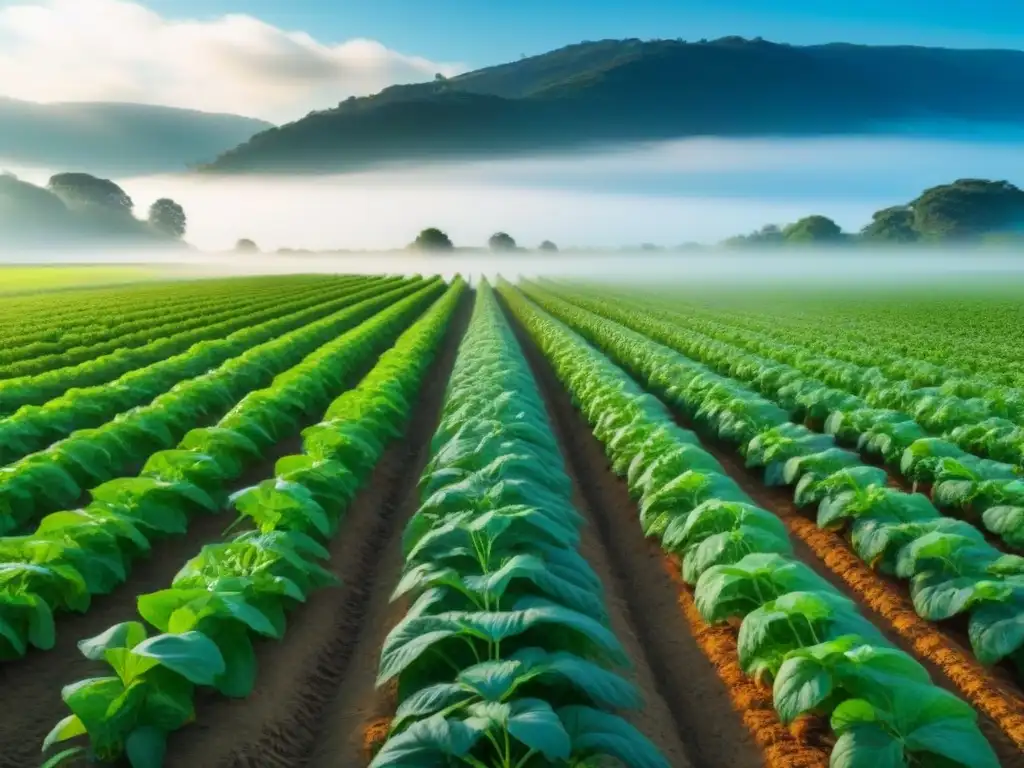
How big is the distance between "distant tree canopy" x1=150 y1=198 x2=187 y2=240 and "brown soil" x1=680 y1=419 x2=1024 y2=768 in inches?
7108

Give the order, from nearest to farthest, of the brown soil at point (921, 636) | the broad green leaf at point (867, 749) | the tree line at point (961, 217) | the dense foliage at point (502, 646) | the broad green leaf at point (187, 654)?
the dense foliage at point (502, 646), the broad green leaf at point (867, 749), the broad green leaf at point (187, 654), the brown soil at point (921, 636), the tree line at point (961, 217)

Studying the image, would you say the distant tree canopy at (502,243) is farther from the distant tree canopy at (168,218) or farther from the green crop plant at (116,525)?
the green crop plant at (116,525)

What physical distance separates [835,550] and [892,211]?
16078cm

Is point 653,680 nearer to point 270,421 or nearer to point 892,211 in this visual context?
point 270,421

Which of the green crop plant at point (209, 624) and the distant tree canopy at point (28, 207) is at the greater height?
the distant tree canopy at point (28, 207)

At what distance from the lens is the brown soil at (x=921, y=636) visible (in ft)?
14.5

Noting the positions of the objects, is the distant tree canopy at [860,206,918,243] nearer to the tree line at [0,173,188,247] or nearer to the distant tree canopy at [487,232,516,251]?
the distant tree canopy at [487,232,516,251]

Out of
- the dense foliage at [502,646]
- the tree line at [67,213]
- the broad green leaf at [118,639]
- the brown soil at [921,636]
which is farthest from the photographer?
the tree line at [67,213]

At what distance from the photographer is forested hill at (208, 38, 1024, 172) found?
160000mm

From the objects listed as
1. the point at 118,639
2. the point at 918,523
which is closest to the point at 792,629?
the point at 918,523

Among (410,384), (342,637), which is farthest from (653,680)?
(410,384)

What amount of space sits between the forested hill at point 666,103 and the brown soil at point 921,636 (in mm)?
155457

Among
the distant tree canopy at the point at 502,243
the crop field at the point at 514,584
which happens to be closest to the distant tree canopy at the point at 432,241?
the distant tree canopy at the point at 502,243

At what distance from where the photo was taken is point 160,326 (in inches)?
930
